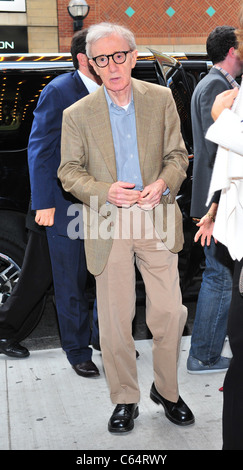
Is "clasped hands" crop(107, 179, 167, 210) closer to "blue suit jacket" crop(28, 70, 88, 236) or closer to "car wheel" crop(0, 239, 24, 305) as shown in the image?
"blue suit jacket" crop(28, 70, 88, 236)

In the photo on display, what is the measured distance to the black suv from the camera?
4.32 meters

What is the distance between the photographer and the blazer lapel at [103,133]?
9.80ft

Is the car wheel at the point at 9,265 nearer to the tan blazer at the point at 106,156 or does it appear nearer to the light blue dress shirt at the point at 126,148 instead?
the tan blazer at the point at 106,156

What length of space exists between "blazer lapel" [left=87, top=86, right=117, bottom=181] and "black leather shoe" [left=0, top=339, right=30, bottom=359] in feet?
5.51

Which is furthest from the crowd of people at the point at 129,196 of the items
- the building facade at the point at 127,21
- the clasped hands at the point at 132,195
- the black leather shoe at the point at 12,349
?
the building facade at the point at 127,21

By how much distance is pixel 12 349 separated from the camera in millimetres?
4195

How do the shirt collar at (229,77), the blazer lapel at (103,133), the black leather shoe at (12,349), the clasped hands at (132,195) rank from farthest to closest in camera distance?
the black leather shoe at (12,349) < the shirt collar at (229,77) < the blazer lapel at (103,133) < the clasped hands at (132,195)

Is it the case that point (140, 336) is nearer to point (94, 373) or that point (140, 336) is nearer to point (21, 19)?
point (94, 373)

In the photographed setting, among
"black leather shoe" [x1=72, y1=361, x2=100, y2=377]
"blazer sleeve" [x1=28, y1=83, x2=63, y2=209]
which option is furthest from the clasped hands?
"black leather shoe" [x1=72, y1=361, x2=100, y2=377]

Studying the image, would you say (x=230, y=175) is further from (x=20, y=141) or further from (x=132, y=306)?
(x=20, y=141)

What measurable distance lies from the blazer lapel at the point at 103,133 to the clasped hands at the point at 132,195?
13 centimetres

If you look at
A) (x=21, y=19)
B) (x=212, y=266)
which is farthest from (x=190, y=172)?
(x=21, y=19)

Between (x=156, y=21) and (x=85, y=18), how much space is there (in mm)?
2170

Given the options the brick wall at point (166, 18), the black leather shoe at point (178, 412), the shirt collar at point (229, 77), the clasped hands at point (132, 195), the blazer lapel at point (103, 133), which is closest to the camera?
the clasped hands at point (132, 195)
